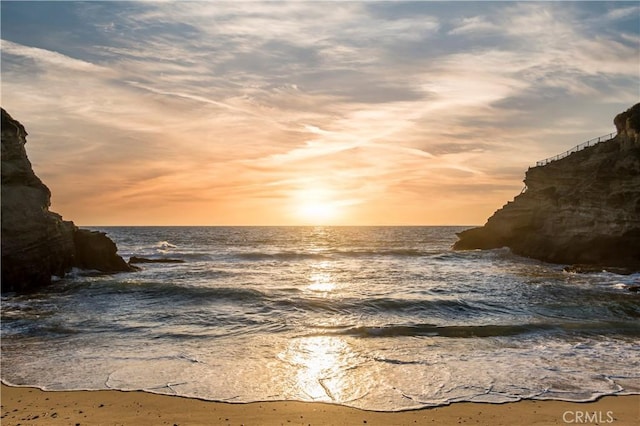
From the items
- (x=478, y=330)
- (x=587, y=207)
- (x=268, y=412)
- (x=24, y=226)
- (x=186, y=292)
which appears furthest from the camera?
(x=587, y=207)

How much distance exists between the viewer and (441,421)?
9.38 m

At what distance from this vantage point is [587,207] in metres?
44.0

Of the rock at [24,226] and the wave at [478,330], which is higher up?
Answer: the rock at [24,226]

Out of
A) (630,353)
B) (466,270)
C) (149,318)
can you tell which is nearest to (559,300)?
(630,353)

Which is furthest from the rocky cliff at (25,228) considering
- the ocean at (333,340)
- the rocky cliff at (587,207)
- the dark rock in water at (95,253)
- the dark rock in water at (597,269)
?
the rocky cliff at (587,207)

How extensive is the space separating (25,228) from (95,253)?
977 centimetres

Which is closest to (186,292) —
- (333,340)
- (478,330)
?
(333,340)

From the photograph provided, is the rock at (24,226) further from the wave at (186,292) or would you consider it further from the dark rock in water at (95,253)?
the wave at (186,292)

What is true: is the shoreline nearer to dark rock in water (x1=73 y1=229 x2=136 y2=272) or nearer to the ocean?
the ocean

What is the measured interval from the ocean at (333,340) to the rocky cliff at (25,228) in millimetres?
1743

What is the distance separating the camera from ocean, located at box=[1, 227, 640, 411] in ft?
37.0

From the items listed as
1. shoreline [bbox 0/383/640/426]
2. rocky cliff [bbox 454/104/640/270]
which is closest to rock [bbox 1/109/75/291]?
shoreline [bbox 0/383/640/426]

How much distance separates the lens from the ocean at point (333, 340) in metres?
11.3

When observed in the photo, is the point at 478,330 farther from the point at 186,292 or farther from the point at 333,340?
the point at 186,292
